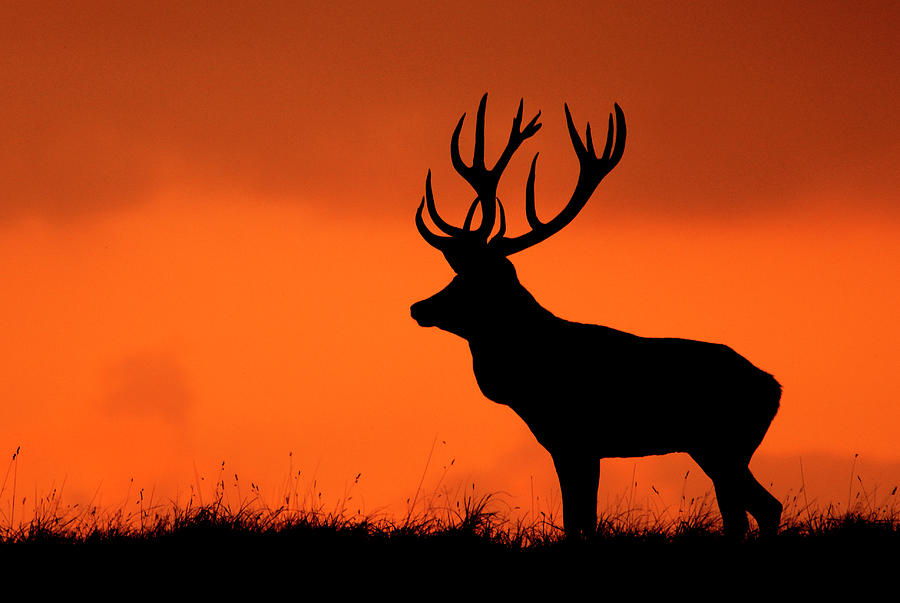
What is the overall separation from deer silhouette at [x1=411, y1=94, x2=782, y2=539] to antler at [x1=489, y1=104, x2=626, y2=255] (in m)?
0.19

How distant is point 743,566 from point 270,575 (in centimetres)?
262

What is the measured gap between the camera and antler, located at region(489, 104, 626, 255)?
9.41 m

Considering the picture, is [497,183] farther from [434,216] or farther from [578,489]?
[578,489]

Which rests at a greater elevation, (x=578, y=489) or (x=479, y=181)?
(x=479, y=181)

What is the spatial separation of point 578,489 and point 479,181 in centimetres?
305

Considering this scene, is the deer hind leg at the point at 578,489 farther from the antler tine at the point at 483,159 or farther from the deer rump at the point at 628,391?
the antler tine at the point at 483,159

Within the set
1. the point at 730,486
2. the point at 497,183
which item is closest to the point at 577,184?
the point at 497,183

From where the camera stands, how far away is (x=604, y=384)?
8.83 metres

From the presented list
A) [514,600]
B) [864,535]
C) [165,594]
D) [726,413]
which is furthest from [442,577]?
[726,413]

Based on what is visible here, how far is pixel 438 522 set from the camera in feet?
23.5

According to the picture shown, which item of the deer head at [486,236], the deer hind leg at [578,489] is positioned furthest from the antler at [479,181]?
the deer hind leg at [578,489]

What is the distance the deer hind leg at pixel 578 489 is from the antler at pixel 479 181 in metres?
2.00

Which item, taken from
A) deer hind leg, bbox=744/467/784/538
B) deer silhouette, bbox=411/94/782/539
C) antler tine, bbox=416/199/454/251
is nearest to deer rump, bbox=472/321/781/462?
deer silhouette, bbox=411/94/782/539

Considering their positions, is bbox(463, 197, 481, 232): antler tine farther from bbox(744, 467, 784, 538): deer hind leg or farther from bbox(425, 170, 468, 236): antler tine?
bbox(744, 467, 784, 538): deer hind leg
